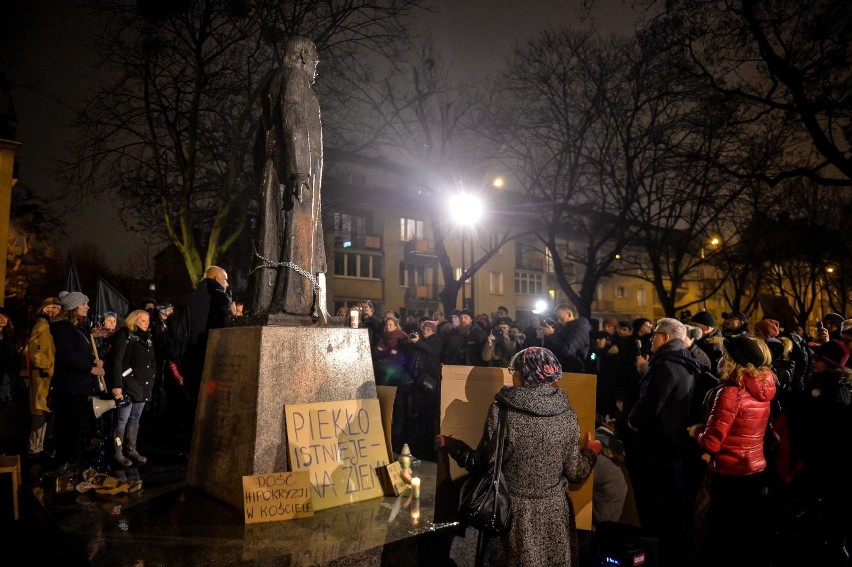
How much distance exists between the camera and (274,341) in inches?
188

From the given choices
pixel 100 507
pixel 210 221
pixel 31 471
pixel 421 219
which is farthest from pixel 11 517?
pixel 421 219

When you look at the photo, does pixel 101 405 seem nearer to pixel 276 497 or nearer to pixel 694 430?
pixel 276 497

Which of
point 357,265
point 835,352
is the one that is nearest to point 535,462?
point 835,352

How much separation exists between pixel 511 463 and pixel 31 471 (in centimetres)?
549

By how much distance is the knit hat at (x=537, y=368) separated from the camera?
3.46 metres

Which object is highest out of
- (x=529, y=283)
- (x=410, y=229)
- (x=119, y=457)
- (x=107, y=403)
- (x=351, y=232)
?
(x=410, y=229)

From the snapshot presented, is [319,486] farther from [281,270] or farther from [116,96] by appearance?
[116,96]

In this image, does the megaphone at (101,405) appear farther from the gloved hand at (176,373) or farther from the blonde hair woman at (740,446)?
the blonde hair woman at (740,446)

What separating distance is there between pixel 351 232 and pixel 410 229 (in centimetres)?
612

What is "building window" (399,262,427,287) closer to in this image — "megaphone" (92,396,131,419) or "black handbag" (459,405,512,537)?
"megaphone" (92,396,131,419)

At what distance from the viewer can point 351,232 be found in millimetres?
43344

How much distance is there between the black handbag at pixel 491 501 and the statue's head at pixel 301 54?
12.3ft

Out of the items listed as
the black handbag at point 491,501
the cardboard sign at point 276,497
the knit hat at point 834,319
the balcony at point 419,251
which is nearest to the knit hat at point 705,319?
the knit hat at point 834,319

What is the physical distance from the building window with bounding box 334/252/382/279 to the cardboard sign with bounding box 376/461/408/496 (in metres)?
38.1
